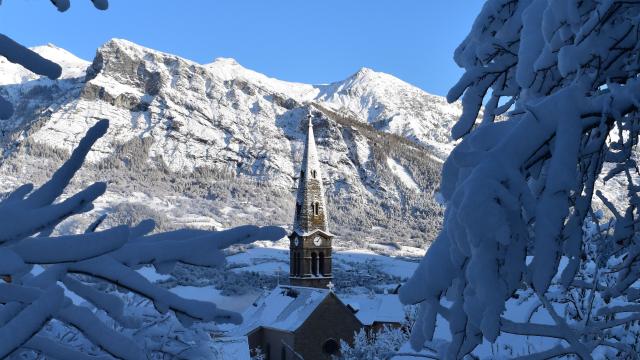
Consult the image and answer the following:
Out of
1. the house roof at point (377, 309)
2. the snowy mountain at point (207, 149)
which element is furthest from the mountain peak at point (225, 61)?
the house roof at point (377, 309)

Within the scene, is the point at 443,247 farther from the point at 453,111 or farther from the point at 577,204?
the point at 453,111

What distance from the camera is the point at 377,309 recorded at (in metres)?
A: 34.6

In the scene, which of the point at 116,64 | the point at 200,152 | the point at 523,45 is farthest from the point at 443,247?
the point at 116,64

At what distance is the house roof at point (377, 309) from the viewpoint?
107 feet

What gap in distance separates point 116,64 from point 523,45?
148 meters

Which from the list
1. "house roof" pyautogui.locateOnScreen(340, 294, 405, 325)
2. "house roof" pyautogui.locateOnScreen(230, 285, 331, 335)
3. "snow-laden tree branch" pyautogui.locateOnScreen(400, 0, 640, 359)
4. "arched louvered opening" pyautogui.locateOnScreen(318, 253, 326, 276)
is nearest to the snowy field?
"house roof" pyautogui.locateOnScreen(340, 294, 405, 325)

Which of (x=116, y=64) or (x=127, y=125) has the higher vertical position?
(x=116, y=64)

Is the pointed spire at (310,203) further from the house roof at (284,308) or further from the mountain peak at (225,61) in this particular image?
the mountain peak at (225,61)

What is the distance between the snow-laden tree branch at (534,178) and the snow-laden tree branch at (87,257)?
0.66 metres

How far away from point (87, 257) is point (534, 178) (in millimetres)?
2192

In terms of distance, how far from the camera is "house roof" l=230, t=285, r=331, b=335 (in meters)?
29.1

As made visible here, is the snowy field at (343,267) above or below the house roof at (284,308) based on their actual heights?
above

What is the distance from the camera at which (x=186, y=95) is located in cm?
13962

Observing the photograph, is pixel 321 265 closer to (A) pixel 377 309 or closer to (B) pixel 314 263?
(B) pixel 314 263
